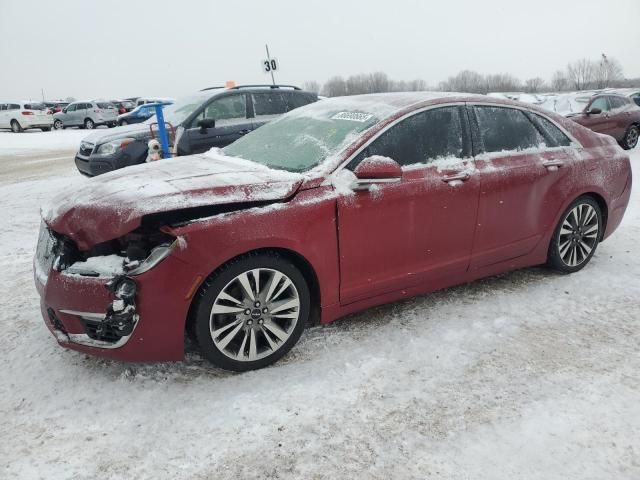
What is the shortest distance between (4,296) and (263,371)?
2.52 meters

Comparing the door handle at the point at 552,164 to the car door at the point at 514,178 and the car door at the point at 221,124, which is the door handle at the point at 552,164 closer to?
the car door at the point at 514,178

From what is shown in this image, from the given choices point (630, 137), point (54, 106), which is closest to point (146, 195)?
point (630, 137)

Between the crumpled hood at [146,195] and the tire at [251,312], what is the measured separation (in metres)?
0.38

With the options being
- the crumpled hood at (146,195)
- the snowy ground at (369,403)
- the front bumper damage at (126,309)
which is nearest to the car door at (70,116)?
the snowy ground at (369,403)

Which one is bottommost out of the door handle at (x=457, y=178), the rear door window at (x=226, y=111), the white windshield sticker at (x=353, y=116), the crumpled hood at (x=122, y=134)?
the door handle at (x=457, y=178)

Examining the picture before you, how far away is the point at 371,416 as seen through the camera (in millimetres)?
2527

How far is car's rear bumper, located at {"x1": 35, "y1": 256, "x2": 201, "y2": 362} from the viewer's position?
8.46ft

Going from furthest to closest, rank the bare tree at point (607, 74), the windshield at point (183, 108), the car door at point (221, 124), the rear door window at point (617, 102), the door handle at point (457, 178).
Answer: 1. the bare tree at point (607, 74)
2. the rear door window at point (617, 102)
3. the windshield at point (183, 108)
4. the car door at point (221, 124)
5. the door handle at point (457, 178)

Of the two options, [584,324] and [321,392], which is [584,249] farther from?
[321,392]

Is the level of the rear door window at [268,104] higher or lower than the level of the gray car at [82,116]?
lower

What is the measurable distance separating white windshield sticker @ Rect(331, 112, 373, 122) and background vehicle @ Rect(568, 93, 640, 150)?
33.6ft

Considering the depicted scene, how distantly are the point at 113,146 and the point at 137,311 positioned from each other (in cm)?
605

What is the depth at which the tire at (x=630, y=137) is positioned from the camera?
40.8 feet

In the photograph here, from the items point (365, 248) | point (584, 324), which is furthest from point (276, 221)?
point (584, 324)
